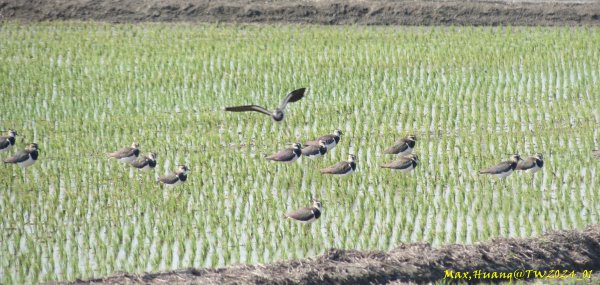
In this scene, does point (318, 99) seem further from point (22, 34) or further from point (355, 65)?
point (22, 34)

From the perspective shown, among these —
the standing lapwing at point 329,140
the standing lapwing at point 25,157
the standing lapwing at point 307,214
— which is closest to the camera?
the standing lapwing at point 307,214

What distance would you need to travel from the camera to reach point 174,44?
1700cm

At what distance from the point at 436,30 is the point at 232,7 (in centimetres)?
381

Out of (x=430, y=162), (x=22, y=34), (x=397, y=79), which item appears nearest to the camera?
(x=430, y=162)

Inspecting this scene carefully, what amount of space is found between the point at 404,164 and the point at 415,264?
3.09 meters

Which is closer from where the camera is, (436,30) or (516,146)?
(516,146)

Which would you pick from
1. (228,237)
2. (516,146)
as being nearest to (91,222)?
(228,237)

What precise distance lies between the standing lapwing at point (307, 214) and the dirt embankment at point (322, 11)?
37.9ft

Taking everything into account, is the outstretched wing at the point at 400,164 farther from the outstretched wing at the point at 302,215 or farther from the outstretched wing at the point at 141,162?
the outstretched wing at the point at 141,162

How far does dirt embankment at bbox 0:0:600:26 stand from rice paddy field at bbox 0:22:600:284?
2.30 ft

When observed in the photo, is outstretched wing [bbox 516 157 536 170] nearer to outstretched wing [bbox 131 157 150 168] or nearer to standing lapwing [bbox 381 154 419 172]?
standing lapwing [bbox 381 154 419 172]

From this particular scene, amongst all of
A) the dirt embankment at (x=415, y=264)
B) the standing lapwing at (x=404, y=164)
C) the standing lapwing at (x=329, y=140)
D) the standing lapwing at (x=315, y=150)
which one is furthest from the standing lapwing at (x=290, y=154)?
the dirt embankment at (x=415, y=264)

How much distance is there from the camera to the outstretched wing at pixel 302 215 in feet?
25.7

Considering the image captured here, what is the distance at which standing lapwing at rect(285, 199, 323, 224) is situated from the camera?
309 inches
